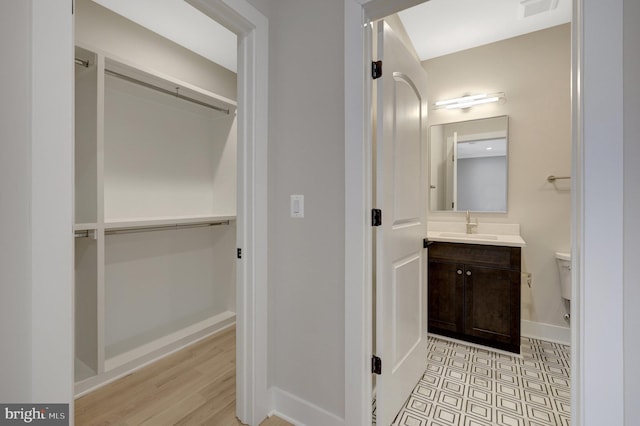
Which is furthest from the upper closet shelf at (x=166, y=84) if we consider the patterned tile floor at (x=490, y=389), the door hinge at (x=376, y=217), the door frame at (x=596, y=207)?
the patterned tile floor at (x=490, y=389)

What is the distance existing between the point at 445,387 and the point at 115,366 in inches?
85.6

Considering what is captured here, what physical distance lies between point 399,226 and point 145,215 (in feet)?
7.03

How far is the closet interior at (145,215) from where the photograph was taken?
6.23 ft

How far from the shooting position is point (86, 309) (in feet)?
6.45

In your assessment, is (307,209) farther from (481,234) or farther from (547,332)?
(547,332)

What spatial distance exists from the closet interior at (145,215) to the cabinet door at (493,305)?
215cm

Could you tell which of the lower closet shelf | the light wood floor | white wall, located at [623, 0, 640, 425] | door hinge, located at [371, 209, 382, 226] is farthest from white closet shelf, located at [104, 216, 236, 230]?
white wall, located at [623, 0, 640, 425]

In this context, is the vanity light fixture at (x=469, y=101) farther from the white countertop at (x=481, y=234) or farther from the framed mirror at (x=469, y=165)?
the white countertop at (x=481, y=234)

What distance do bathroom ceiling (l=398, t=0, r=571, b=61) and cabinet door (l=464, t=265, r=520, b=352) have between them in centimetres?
198

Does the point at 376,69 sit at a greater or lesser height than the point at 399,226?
greater

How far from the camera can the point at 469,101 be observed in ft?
9.25

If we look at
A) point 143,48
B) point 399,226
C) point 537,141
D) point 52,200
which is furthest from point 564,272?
point 143,48

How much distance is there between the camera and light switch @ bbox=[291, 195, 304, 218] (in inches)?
61.8

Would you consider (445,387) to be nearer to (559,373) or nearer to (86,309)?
(559,373)
